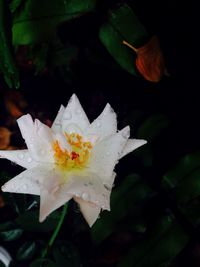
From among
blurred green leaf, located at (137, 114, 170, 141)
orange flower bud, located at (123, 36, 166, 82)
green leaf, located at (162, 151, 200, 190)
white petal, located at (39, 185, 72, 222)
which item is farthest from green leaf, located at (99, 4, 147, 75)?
white petal, located at (39, 185, 72, 222)

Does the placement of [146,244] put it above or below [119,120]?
below

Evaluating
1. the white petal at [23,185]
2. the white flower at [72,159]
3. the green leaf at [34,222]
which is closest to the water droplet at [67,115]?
the white flower at [72,159]

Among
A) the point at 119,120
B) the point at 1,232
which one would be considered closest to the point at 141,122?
the point at 119,120

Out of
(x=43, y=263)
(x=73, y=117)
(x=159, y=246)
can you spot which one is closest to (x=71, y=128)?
(x=73, y=117)

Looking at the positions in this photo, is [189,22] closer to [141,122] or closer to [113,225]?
[141,122]

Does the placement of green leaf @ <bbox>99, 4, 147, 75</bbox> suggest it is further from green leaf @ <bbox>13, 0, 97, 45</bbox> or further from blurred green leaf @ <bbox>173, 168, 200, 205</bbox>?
blurred green leaf @ <bbox>173, 168, 200, 205</bbox>

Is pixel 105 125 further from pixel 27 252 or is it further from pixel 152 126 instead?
pixel 27 252

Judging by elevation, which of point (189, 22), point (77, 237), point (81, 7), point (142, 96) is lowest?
point (77, 237)
